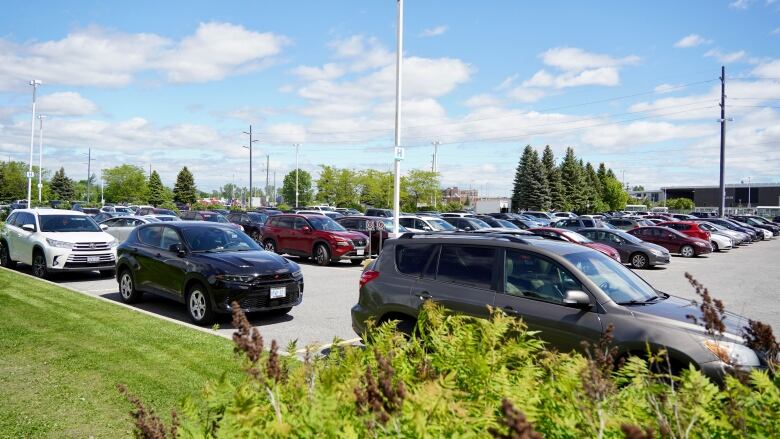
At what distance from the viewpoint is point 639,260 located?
2122 centimetres

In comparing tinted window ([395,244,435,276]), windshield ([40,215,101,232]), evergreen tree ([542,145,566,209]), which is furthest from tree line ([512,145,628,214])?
tinted window ([395,244,435,276])

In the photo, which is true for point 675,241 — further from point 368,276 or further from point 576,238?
point 368,276

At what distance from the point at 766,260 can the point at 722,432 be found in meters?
27.3

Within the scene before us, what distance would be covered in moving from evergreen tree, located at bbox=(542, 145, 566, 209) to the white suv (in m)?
73.8

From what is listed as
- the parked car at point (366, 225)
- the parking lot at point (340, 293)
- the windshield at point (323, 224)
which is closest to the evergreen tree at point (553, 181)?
the parking lot at point (340, 293)

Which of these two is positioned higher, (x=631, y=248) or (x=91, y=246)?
(x=91, y=246)

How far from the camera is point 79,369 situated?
593 cm

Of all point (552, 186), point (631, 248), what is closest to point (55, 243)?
point (631, 248)

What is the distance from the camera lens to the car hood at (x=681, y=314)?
4922mm

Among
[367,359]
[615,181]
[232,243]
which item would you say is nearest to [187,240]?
Answer: [232,243]

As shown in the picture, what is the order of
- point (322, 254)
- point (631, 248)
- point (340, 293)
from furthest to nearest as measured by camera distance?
point (631, 248), point (322, 254), point (340, 293)

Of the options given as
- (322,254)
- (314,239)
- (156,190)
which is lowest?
(322,254)

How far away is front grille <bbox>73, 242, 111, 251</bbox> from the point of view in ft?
45.5

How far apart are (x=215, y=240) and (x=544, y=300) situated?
6.78 m
